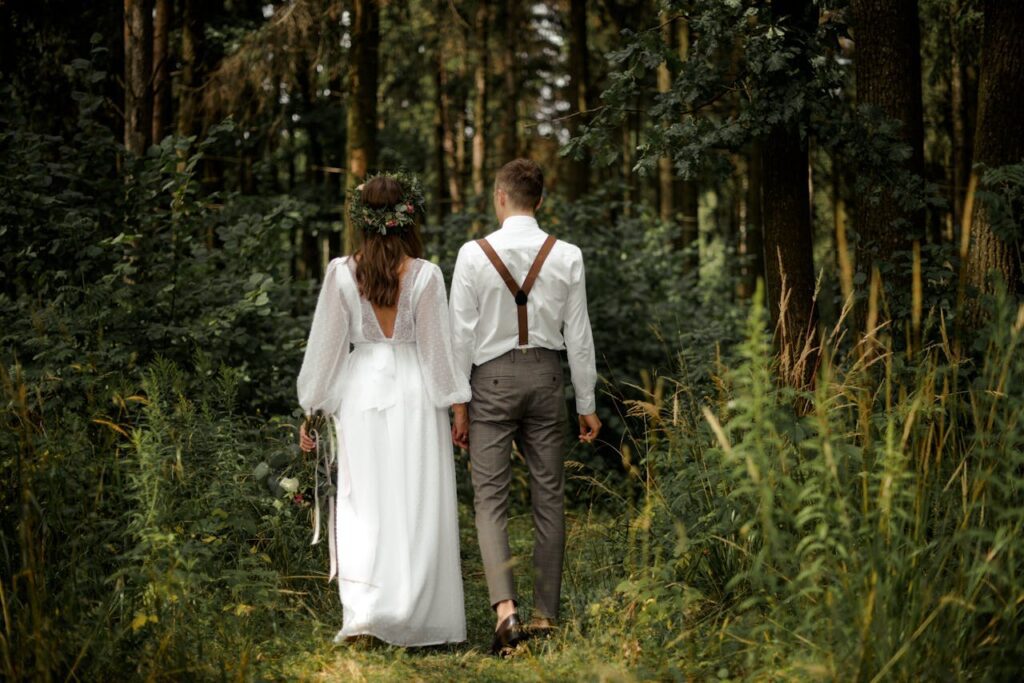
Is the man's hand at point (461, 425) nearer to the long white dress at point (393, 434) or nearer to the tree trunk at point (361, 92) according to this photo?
the long white dress at point (393, 434)

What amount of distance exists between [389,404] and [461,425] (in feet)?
1.30

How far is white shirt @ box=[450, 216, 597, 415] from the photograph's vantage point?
5125 mm

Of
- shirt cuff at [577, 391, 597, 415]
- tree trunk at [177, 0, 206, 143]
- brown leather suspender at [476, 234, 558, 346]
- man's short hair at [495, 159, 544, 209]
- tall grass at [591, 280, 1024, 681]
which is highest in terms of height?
tree trunk at [177, 0, 206, 143]

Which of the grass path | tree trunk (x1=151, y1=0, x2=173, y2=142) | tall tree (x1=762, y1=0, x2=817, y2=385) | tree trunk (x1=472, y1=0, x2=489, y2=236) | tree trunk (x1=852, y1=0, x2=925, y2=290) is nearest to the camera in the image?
the grass path

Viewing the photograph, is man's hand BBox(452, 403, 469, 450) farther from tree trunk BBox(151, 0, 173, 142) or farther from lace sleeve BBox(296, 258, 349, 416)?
tree trunk BBox(151, 0, 173, 142)

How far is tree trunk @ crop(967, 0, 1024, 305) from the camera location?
6.28 meters

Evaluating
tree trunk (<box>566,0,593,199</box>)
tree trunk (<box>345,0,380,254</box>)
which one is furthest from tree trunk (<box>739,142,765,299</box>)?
tree trunk (<box>345,0,380,254</box>)

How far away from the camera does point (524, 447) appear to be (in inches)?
211

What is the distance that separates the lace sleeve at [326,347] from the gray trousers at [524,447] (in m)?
0.69

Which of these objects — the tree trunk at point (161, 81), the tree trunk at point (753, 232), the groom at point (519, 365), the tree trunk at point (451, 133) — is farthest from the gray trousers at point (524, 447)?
the tree trunk at point (451, 133)

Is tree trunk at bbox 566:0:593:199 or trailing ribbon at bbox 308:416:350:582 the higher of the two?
tree trunk at bbox 566:0:593:199

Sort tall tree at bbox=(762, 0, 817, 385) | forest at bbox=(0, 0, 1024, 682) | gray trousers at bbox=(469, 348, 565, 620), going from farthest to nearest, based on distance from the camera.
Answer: tall tree at bbox=(762, 0, 817, 385) < gray trousers at bbox=(469, 348, 565, 620) < forest at bbox=(0, 0, 1024, 682)

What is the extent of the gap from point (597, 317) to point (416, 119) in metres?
16.4

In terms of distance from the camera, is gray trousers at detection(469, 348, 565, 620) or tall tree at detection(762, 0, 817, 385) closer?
gray trousers at detection(469, 348, 565, 620)
